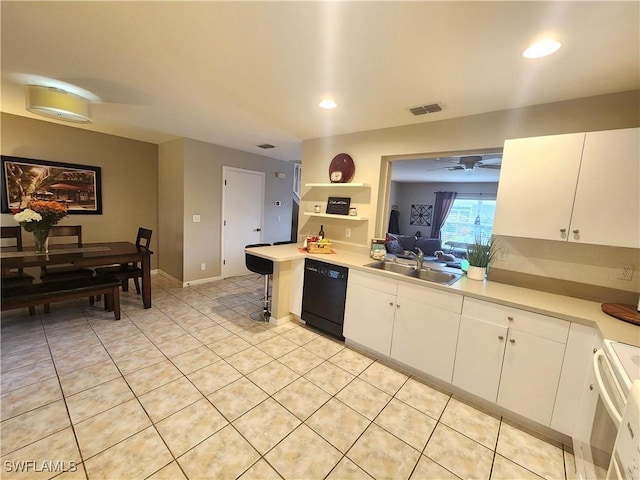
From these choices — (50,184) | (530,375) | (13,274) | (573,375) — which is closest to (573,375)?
(573,375)

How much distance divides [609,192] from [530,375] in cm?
129

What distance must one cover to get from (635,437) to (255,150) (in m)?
5.03

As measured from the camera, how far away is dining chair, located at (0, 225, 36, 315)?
2740 mm

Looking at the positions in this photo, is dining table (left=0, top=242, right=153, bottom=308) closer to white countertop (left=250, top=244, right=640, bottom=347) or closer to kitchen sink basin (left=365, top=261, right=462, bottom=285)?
white countertop (left=250, top=244, right=640, bottom=347)

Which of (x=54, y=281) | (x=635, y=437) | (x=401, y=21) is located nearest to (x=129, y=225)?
(x=54, y=281)

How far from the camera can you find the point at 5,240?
3.41 meters

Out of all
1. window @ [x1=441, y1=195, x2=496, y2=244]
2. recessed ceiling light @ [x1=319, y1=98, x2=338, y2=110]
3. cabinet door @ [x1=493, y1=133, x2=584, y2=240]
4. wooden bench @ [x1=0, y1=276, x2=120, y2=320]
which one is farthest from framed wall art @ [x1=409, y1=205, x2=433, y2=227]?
wooden bench @ [x1=0, y1=276, x2=120, y2=320]

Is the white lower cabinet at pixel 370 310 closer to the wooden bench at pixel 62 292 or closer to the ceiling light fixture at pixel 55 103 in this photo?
the wooden bench at pixel 62 292

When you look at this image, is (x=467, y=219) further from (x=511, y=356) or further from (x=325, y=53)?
(x=325, y=53)

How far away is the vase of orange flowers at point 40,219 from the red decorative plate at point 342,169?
306cm

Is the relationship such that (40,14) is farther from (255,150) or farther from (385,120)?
(255,150)

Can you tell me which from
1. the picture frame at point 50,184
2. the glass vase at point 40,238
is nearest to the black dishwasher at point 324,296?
the glass vase at point 40,238

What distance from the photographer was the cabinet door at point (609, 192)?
62.7 inches

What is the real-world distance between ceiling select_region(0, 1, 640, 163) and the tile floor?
7.88 ft
